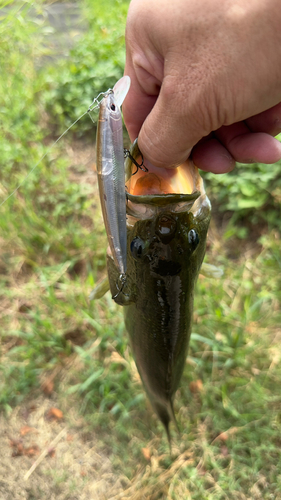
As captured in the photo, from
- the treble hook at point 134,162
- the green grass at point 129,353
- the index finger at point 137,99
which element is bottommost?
the green grass at point 129,353

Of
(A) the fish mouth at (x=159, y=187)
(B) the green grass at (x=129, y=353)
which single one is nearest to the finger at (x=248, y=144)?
(A) the fish mouth at (x=159, y=187)

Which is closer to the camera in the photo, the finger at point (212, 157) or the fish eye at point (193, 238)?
the fish eye at point (193, 238)


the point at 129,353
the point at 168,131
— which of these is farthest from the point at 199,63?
the point at 129,353

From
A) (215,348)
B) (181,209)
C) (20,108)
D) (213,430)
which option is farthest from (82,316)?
(20,108)

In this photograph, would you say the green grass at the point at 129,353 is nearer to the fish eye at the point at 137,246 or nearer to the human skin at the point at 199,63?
the fish eye at the point at 137,246

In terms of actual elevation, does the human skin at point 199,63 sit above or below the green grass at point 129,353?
above

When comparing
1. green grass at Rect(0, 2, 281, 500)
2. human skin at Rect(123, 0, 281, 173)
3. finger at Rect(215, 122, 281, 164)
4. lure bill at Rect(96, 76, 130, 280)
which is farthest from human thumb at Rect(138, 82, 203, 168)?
green grass at Rect(0, 2, 281, 500)

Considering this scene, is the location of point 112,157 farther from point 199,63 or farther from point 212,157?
point 212,157
